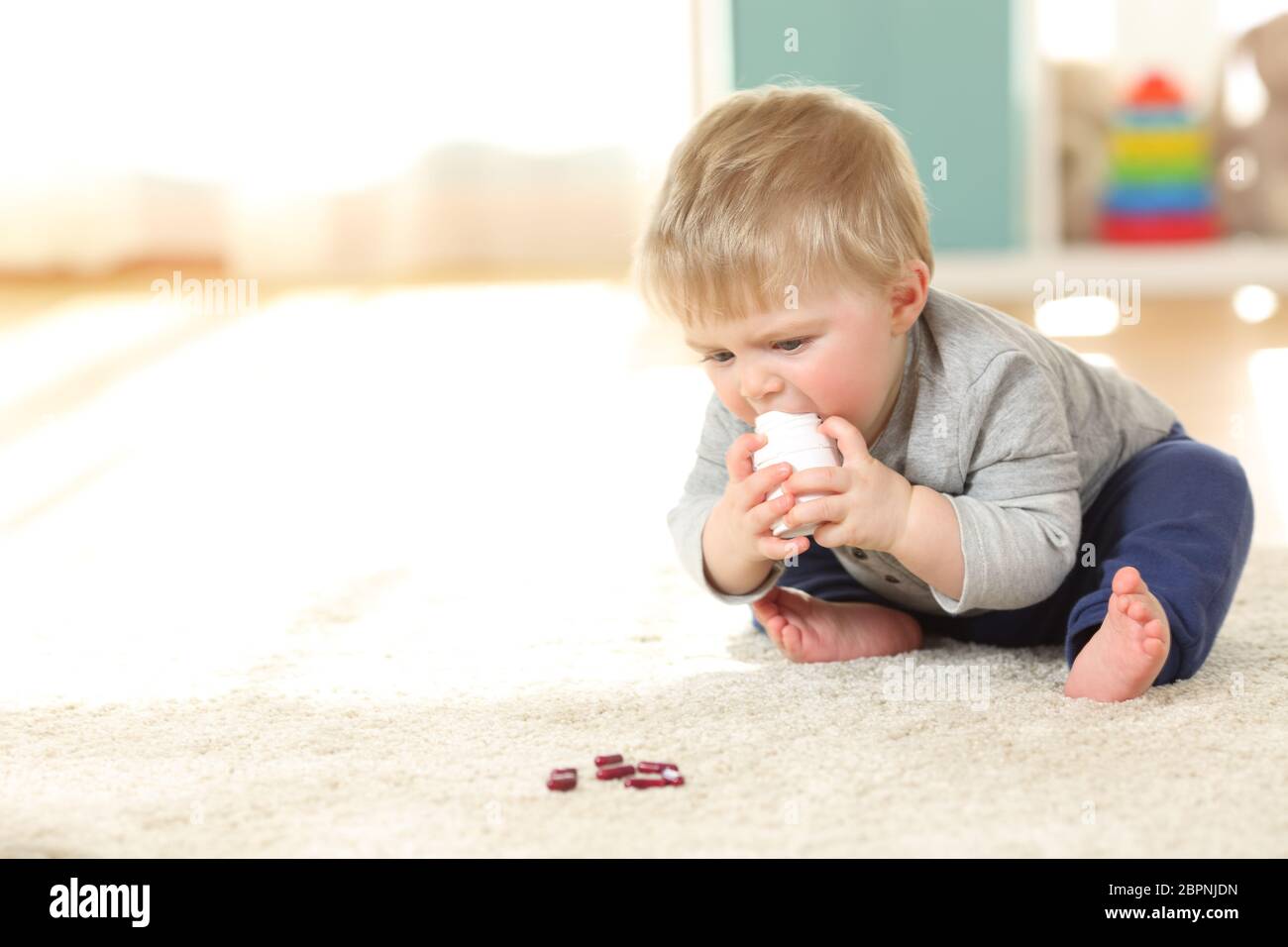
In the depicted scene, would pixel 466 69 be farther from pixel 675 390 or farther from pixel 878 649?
pixel 878 649

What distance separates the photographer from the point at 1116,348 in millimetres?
2314

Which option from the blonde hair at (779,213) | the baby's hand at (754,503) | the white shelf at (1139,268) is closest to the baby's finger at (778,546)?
the baby's hand at (754,503)

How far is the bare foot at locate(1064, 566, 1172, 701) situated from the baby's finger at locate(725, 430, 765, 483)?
8.8 inches

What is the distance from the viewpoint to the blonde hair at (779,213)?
91 cm

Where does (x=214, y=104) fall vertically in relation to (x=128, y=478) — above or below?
above

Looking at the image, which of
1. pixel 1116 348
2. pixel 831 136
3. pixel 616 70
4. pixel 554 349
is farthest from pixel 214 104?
pixel 831 136

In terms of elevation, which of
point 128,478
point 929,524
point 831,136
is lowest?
point 128,478

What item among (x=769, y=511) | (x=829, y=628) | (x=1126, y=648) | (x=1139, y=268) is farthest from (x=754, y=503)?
(x=1139, y=268)

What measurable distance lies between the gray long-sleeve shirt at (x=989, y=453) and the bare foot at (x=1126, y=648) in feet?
0.20

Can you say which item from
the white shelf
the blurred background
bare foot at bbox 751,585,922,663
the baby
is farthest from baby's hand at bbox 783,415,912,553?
the white shelf

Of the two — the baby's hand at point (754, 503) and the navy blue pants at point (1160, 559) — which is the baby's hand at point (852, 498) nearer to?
the baby's hand at point (754, 503)

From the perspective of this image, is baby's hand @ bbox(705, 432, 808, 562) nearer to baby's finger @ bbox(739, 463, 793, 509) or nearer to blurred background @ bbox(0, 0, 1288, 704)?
baby's finger @ bbox(739, 463, 793, 509)

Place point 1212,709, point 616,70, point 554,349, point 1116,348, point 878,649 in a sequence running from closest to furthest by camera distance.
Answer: point 1212,709 < point 878,649 < point 1116,348 < point 554,349 < point 616,70

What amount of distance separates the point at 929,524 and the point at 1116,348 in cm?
151
